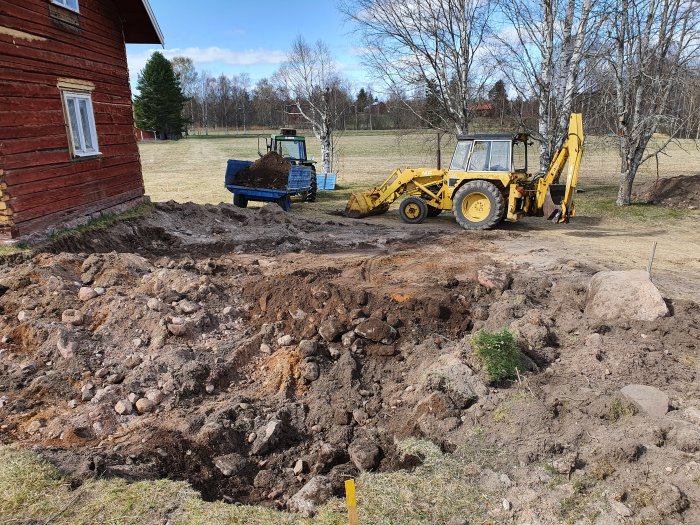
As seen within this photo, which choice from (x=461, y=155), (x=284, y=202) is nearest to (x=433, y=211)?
(x=461, y=155)

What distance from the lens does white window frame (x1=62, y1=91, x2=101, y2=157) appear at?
8812 millimetres

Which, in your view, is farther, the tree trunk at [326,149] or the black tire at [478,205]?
the tree trunk at [326,149]

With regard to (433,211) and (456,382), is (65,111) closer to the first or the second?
(456,382)

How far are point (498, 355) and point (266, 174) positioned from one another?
11474mm

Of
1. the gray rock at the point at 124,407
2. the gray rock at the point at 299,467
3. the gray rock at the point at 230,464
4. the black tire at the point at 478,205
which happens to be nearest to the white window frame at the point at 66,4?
the gray rock at the point at 124,407

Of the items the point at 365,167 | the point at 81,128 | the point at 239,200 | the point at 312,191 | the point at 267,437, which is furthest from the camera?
the point at 365,167

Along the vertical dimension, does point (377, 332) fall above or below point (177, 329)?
below

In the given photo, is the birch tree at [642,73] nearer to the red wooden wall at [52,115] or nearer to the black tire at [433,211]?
the black tire at [433,211]

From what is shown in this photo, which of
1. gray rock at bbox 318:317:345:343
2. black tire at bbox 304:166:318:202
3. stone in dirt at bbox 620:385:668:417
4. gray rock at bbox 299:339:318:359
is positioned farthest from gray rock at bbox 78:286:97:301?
black tire at bbox 304:166:318:202

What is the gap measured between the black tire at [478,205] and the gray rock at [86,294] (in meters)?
8.39

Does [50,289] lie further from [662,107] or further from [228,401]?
[662,107]

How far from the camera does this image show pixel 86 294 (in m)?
5.89

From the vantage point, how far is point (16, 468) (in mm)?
3309

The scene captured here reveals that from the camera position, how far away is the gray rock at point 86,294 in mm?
5867
